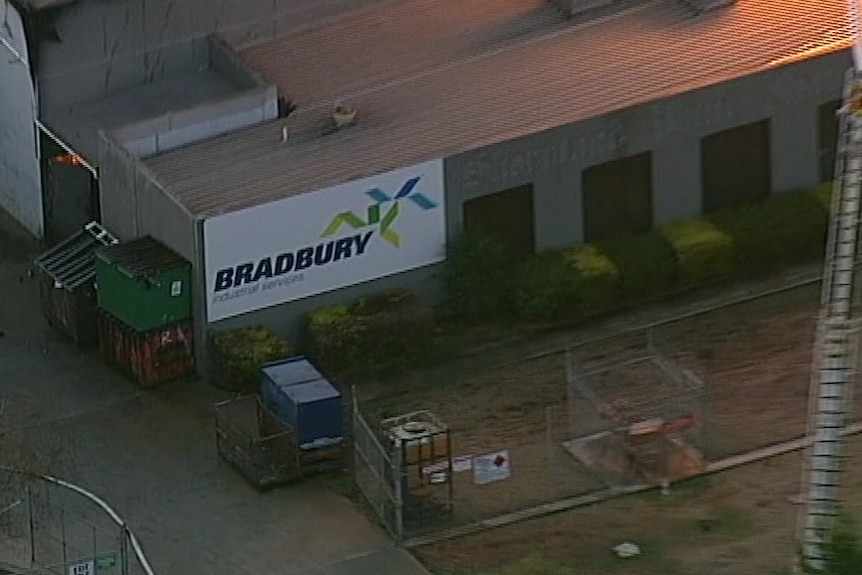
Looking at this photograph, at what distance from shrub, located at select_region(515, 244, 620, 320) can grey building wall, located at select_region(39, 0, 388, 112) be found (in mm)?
6122

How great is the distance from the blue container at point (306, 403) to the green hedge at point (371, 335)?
200 centimetres

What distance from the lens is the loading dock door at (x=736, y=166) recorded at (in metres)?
41.0

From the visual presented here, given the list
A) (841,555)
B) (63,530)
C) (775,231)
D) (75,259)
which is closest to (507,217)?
(775,231)

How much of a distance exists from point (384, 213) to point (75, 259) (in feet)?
14.9

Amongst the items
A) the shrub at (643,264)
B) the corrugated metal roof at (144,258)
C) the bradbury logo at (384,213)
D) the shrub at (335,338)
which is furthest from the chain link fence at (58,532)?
the shrub at (643,264)

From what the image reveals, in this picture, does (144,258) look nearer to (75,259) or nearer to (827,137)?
(75,259)

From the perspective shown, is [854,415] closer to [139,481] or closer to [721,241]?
[721,241]

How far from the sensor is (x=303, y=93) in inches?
1631

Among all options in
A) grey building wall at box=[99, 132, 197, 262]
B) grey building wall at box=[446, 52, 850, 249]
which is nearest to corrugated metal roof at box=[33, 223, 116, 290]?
grey building wall at box=[99, 132, 197, 262]

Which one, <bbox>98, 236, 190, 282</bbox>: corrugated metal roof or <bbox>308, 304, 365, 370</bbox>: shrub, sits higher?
<bbox>98, 236, 190, 282</bbox>: corrugated metal roof

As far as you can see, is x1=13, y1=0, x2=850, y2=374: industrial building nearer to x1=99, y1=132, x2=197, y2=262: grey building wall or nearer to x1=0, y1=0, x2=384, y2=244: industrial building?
x1=99, y1=132, x2=197, y2=262: grey building wall

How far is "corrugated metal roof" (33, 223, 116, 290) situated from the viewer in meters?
39.5

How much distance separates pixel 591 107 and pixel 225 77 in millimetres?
5789

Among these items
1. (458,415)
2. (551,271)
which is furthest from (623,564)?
(551,271)
